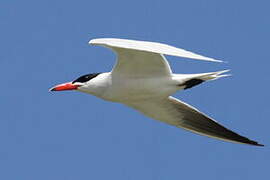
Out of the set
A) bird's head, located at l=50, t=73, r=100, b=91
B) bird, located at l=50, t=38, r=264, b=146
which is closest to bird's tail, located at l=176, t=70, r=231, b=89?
bird, located at l=50, t=38, r=264, b=146

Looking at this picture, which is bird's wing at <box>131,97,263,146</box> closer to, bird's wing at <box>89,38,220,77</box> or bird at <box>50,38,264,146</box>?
bird at <box>50,38,264,146</box>

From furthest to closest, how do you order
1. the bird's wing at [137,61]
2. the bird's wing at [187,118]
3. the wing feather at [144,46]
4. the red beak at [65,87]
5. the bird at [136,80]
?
the bird's wing at [187,118] → the red beak at [65,87] → the bird at [136,80] → the bird's wing at [137,61] → the wing feather at [144,46]

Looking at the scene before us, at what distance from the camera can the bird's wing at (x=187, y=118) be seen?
16.1 m

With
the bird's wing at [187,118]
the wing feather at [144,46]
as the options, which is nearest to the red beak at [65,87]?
the bird's wing at [187,118]

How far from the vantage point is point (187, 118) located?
53.8 feet

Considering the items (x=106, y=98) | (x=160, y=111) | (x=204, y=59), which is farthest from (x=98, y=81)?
(x=204, y=59)

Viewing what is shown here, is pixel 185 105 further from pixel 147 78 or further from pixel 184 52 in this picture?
pixel 184 52

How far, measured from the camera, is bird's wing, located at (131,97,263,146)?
1614 centimetres

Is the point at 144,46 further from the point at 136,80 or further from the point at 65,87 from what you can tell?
the point at 65,87

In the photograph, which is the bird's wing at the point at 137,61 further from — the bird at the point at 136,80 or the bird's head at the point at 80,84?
the bird's head at the point at 80,84

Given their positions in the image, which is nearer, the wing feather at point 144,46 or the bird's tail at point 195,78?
the wing feather at point 144,46

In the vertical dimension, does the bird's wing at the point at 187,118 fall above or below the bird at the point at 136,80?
below

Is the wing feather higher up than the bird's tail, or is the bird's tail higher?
the wing feather

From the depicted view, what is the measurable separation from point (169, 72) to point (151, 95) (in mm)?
533
